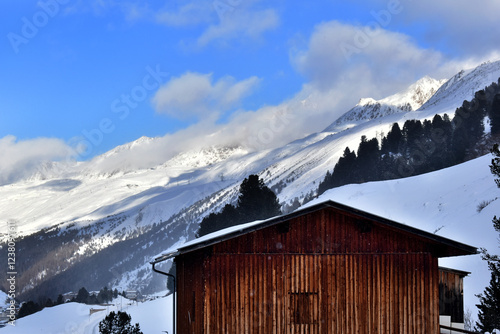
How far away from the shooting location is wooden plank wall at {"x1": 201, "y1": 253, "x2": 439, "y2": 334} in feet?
62.9

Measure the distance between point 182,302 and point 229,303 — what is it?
531 centimetres

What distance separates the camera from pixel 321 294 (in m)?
19.5

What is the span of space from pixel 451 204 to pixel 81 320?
45.9 metres

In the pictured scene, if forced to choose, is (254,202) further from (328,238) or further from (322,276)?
(322,276)

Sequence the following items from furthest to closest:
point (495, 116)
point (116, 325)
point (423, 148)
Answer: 1. point (423, 148)
2. point (495, 116)
3. point (116, 325)

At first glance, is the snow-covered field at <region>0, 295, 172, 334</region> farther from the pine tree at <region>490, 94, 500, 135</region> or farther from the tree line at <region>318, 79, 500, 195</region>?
the pine tree at <region>490, 94, 500, 135</region>

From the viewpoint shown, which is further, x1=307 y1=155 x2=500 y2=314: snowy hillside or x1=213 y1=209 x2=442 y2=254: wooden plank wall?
x1=307 y1=155 x2=500 y2=314: snowy hillside

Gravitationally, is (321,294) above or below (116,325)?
Result: above

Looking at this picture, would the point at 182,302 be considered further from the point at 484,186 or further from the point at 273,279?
the point at 484,186

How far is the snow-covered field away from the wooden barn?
24.3 m

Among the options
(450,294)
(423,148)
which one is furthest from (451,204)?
(423,148)

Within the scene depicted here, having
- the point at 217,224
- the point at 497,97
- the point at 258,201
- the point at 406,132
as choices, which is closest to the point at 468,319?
the point at 258,201

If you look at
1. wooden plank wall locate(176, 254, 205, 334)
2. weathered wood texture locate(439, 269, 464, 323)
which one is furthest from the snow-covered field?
weathered wood texture locate(439, 269, 464, 323)

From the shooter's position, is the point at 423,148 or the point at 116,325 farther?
the point at 423,148
